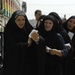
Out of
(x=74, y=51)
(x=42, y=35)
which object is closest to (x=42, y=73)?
(x=42, y=35)

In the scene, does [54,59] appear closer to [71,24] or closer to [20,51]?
[20,51]

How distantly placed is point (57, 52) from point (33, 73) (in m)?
0.46

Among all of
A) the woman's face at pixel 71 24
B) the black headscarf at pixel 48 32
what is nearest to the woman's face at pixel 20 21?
the black headscarf at pixel 48 32

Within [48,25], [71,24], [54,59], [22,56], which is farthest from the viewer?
[71,24]

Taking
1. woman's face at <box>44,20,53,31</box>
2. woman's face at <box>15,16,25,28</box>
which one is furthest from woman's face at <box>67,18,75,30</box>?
woman's face at <box>15,16,25,28</box>

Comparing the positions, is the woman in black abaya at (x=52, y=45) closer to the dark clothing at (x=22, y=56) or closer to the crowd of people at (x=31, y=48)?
the crowd of people at (x=31, y=48)

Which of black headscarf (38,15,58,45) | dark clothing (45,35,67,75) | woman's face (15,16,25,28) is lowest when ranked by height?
dark clothing (45,35,67,75)

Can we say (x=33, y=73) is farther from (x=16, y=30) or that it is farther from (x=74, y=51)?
(x=74, y=51)

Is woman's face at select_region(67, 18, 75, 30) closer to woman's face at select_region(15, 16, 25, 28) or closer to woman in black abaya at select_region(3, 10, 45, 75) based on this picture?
woman in black abaya at select_region(3, 10, 45, 75)

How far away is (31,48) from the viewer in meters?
4.73

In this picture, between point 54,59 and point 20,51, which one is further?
point 54,59

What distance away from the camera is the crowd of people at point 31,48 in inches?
183

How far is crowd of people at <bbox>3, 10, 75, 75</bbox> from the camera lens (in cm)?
466

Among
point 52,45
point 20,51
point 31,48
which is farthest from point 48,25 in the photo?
point 20,51
